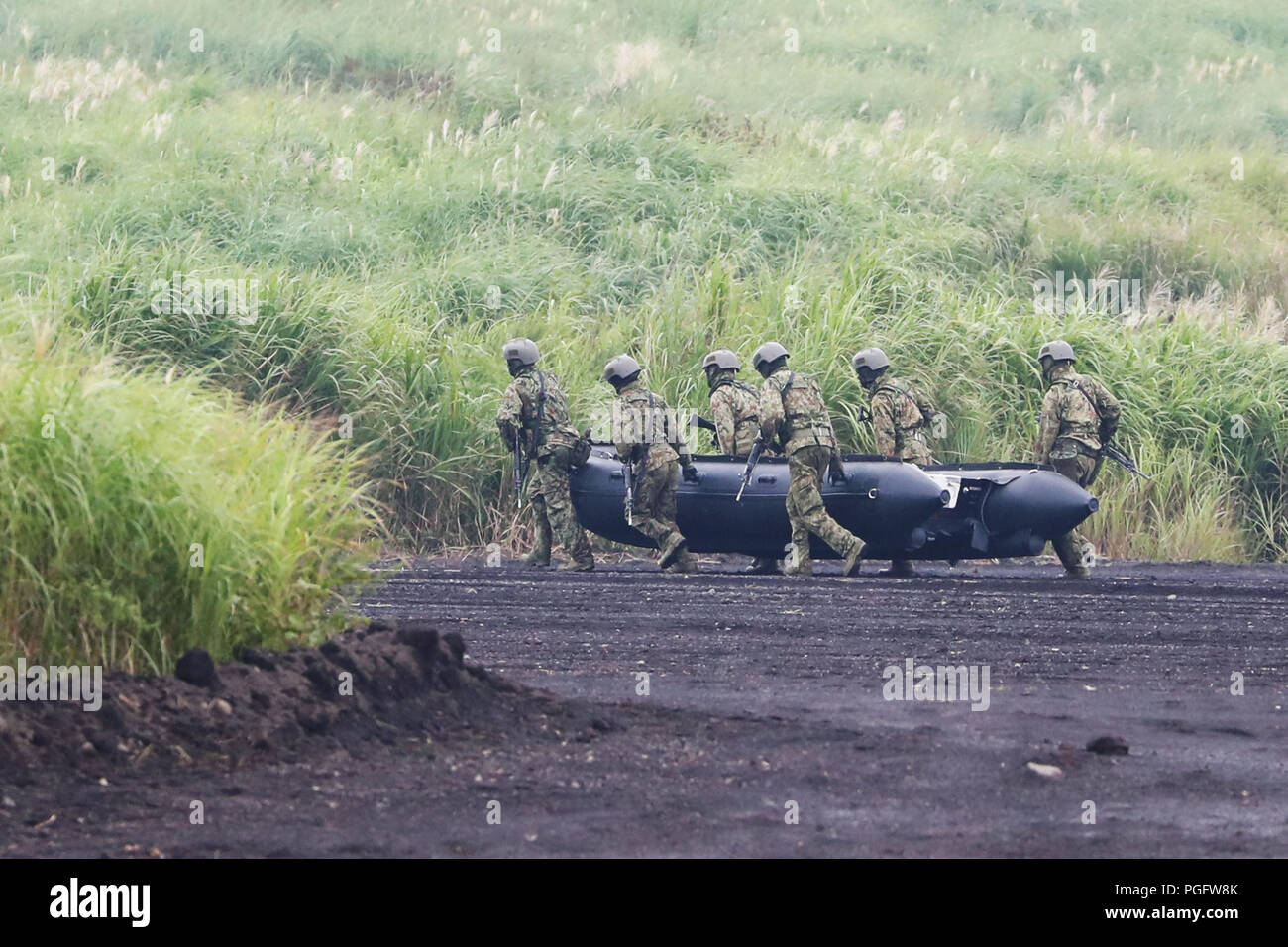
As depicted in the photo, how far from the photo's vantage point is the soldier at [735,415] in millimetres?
17844

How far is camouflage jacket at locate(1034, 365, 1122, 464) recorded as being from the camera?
18.0m

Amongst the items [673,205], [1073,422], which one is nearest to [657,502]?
[1073,422]

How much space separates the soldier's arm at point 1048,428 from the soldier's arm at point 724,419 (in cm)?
277

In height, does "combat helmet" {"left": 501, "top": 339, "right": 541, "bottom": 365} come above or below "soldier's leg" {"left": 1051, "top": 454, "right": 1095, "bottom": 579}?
above

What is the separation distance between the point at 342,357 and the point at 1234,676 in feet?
36.6

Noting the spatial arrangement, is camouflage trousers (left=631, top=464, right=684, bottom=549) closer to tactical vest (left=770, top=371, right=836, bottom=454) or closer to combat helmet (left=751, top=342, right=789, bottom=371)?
tactical vest (left=770, top=371, right=836, bottom=454)

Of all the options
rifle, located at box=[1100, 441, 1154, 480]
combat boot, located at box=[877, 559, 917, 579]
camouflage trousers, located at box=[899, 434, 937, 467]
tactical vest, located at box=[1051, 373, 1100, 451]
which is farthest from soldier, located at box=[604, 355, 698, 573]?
rifle, located at box=[1100, 441, 1154, 480]

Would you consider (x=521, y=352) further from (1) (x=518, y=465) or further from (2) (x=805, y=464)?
(2) (x=805, y=464)

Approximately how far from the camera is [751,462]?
56.0 ft

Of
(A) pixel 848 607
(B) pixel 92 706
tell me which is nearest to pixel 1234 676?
(A) pixel 848 607

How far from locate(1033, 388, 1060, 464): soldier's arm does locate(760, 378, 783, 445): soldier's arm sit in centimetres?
263

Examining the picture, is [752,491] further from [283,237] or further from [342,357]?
[283,237]

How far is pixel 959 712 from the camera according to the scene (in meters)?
9.90

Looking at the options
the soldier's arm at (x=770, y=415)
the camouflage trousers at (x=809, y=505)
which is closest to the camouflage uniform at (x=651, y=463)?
the soldier's arm at (x=770, y=415)
